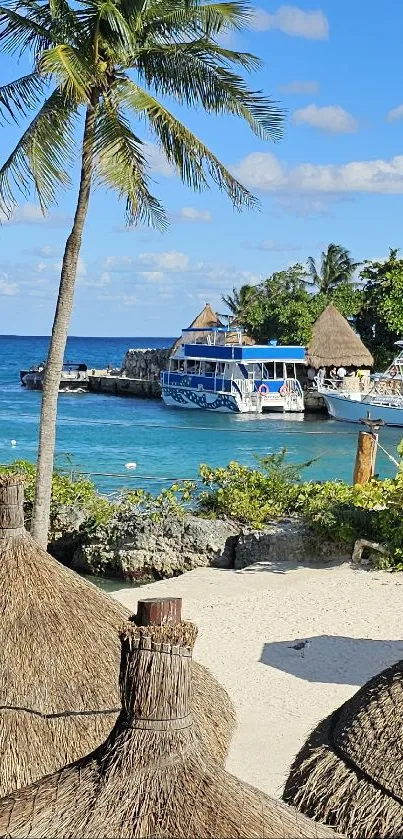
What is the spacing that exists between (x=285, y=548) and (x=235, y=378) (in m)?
39.7

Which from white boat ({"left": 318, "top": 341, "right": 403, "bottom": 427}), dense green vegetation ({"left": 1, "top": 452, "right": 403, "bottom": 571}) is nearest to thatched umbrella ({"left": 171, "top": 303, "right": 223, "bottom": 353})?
white boat ({"left": 318, "top": 341, "right": 403, "bottom": 427})

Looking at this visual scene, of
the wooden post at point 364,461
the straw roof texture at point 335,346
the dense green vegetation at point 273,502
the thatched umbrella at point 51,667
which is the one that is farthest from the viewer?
the straw roof texture at point 335,346

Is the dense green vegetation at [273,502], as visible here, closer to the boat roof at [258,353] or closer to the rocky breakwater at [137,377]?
the boat roof at [258,353]

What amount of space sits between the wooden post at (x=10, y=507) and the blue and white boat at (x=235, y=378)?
4505 cm

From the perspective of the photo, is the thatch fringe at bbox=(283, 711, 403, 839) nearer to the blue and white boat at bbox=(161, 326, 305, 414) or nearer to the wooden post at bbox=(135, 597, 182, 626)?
the wooden post at bbox=(135, 597, 182, 626)

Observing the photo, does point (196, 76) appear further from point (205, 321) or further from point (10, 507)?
point (205, 321)

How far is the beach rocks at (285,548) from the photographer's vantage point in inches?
511

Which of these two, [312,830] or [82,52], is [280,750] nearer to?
[312,830]

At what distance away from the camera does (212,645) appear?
9797mm

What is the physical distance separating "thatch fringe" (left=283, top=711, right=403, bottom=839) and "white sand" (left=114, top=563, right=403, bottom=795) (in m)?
2.66

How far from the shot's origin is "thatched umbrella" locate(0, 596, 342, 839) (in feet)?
9.81

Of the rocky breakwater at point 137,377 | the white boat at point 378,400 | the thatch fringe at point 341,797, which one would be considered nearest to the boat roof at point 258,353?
the white boat at point 378,400

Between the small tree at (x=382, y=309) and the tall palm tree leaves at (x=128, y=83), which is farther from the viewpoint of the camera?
the small tree at (x=382, y=309)

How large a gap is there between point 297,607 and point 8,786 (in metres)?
6.23
